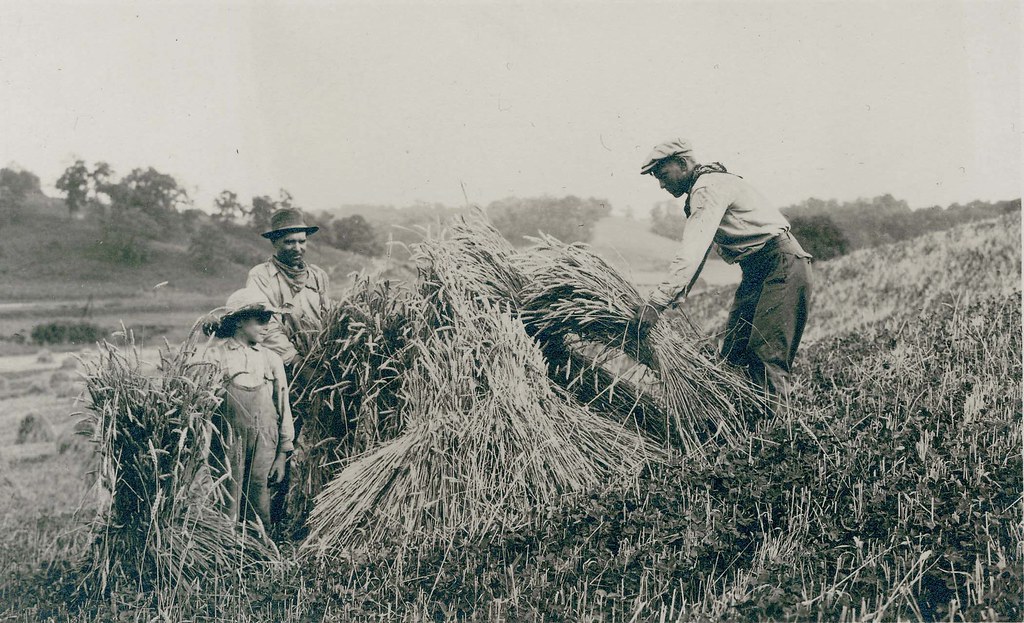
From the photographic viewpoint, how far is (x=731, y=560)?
2.84 m

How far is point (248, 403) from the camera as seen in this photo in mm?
3562

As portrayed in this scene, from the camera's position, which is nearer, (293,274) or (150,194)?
(293,274)

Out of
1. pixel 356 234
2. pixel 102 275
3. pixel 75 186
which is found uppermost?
pixel 75 186

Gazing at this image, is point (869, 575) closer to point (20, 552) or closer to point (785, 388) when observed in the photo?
point (785, 388)

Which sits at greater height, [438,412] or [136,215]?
[136,215]

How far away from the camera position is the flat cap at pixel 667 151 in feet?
12.4

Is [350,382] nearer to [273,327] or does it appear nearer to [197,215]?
[273,327]

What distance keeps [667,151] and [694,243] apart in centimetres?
52

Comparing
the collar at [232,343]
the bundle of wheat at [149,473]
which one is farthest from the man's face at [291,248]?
the bundle of wheat at [149,473]

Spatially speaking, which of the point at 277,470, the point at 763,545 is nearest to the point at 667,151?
the point at 763,545

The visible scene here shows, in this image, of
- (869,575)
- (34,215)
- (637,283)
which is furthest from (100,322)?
(869,575)

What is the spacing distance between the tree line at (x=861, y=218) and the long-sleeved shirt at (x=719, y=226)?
3.41ft

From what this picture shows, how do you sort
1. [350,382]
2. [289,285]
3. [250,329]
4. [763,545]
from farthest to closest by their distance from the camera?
1. [289,285]
2. [350,382]
3. [250,329]
4. [763,545]

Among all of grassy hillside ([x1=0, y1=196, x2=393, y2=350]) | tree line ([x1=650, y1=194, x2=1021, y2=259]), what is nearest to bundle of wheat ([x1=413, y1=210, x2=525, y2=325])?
tree line ([x1=650, y1=194, x2=1021, y2=259])
